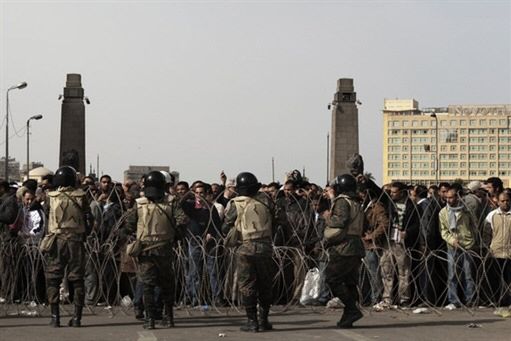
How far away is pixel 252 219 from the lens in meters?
12.7

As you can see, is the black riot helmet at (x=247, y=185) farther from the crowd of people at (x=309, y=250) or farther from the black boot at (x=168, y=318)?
the crowd of people at (x=309, y=250)

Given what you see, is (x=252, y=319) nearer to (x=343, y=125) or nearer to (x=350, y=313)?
(x=350, y=313)

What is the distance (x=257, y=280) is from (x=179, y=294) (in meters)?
3.79

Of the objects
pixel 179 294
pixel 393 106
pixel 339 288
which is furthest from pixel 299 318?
pixel 393 106

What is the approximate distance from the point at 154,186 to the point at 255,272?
1588 millimetres

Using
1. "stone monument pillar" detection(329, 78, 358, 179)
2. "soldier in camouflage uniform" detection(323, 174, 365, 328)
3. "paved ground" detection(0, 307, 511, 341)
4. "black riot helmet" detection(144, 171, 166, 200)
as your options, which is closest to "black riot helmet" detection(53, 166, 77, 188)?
"black riot helmet" detection(144, 171, 166, 200)

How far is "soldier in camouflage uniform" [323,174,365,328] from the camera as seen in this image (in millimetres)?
12742

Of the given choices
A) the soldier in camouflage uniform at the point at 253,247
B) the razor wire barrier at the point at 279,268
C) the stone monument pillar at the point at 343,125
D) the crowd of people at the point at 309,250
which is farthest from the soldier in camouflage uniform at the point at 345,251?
the stone monument pillar at the point at 343,125

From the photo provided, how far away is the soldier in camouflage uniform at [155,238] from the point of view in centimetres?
1266

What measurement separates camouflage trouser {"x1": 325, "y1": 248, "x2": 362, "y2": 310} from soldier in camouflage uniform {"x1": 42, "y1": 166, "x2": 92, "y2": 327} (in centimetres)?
303

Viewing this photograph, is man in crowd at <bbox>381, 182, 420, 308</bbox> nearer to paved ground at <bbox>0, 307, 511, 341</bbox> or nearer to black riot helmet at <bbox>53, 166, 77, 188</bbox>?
paved ground at <bbox>0, 307, 511, 341</bbox>

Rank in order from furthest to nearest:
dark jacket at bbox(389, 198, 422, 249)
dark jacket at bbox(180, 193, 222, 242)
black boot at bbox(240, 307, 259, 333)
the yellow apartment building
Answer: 1. the yellow apartment building
2. dark jacket at bbox(180, 193, 222, 242)
3. dark jacket at bbox(389, 198, 422, 249)
4. black boot at bbox(240, 307, 259, 333)

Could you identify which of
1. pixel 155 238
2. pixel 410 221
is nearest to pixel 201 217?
pixel 410 221

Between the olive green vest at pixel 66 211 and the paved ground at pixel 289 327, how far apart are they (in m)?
1.21
